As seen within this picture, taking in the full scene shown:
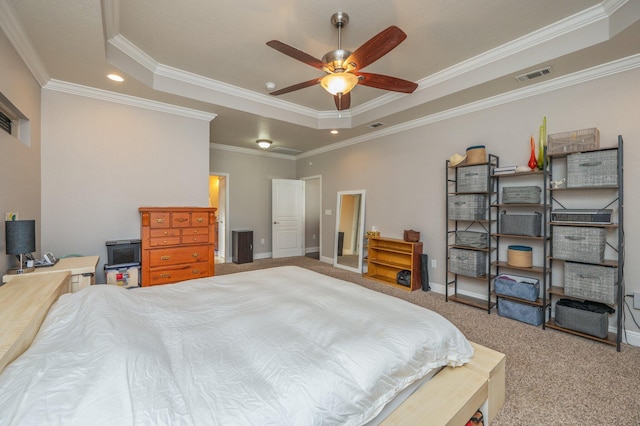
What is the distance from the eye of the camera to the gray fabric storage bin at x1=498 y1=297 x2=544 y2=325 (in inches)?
114

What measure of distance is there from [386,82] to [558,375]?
2.67m

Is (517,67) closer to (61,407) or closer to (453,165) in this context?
(453,165)

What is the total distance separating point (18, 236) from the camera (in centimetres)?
208

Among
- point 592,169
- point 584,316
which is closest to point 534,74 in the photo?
point 592,169

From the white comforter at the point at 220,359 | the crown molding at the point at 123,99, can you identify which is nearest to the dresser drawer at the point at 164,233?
the crown molding at the point at 123,99

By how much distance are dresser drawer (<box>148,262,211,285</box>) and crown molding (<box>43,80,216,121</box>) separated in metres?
2.08

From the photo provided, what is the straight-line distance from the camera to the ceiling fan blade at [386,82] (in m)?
2.37

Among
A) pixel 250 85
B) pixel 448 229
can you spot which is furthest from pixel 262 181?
pixel 448 229

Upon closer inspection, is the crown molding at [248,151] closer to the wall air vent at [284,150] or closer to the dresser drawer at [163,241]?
the wall air vent at [284,150]

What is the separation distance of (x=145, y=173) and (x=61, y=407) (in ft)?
11.3

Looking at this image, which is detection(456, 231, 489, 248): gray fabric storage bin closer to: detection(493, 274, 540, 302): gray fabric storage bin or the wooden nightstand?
detection(493, 274, 540, 302): gray fabric storage bin

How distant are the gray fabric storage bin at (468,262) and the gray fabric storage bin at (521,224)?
0.42m

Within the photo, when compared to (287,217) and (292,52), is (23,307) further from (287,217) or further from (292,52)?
(287,217)

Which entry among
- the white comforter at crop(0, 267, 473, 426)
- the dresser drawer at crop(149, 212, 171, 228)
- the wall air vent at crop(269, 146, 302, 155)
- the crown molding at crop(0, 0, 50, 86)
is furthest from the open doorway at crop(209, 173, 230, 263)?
the white comforter at crop(0, 267, 473, 426)
